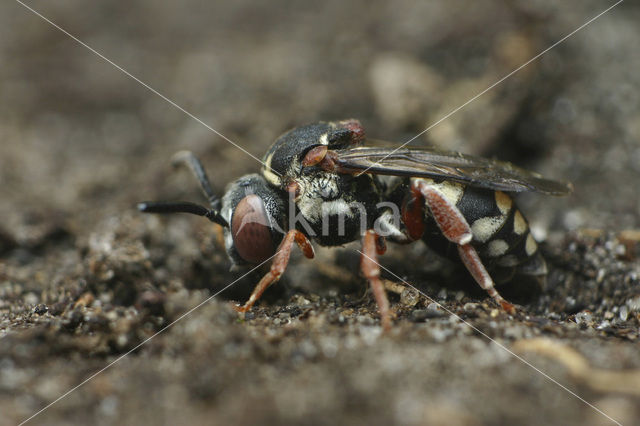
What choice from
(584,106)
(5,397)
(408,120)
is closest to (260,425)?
(5,397)

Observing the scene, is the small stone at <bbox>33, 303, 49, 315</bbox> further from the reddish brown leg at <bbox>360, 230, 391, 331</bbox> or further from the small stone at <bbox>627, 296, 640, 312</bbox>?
the small stone at <bbox>627, 296, 640, 312</bbox>

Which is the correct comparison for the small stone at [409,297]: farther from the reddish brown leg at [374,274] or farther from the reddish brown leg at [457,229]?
the reddish brown leg at [457,229]

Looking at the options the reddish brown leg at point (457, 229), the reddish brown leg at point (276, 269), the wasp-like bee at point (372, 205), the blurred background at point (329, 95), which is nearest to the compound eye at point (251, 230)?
the wasp-like bee at point (372, 205)

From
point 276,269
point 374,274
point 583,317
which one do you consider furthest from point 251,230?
point 583,317

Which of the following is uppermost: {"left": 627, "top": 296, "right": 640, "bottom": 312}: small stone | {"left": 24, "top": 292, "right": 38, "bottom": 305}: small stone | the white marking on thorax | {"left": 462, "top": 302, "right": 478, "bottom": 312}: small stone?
the white marking on thorax

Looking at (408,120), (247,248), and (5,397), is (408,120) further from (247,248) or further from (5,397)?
(5,397)

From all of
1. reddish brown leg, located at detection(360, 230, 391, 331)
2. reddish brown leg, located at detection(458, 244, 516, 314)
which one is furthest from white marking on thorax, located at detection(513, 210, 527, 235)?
reddish brown leg, located at detection(360, 230, 391, 331)
